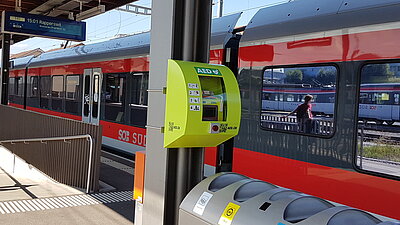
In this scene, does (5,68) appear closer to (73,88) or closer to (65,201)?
(73,88)

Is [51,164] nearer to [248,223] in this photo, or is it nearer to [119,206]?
[119,206]

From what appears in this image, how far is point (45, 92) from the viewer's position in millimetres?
15070

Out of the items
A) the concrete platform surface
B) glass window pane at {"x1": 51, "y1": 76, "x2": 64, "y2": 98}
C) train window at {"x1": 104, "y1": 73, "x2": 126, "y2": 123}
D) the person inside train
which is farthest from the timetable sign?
the person inside train

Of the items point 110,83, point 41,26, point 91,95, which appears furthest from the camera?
point 91,95

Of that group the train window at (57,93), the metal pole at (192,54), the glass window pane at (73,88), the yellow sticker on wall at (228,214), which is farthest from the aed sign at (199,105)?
the train window at (57,93)

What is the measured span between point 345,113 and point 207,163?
2.70 meters

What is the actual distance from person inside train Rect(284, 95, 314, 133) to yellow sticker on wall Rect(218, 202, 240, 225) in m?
3.03

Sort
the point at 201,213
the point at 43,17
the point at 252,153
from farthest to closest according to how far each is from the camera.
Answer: the point at 43,17, the point at 252,153, the point at 201,213

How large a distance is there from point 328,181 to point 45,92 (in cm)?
1281

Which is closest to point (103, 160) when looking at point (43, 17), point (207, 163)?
point (207, 163)

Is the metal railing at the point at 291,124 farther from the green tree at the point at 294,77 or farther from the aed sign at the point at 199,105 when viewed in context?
the aed sign at the point at 199,105

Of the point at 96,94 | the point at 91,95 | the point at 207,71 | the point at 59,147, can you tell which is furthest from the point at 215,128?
the point at 91,95

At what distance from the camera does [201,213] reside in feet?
7.02

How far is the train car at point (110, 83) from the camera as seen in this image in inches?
348
